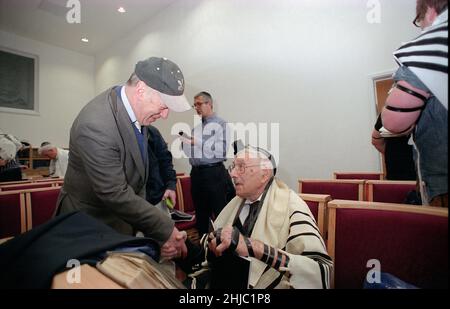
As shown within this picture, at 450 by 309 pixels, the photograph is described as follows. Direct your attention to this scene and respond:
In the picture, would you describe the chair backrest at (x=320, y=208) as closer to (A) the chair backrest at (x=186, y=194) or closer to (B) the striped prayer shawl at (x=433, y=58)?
(B) the striped prayer shawl at (x=433, y=58)

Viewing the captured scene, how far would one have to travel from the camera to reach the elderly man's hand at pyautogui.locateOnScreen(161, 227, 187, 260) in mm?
1077

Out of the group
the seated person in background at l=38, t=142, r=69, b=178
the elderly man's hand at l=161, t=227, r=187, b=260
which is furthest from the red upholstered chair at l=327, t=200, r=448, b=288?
the seated person in background at l=38, t=142, r=69, b=178

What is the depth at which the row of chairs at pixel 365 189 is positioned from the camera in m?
1.52

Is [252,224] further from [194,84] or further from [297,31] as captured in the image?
[194,84]

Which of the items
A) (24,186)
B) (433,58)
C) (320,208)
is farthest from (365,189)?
(24,186)

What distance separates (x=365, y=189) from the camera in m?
1.61

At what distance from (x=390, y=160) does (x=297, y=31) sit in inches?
91.3

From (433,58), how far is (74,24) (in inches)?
283

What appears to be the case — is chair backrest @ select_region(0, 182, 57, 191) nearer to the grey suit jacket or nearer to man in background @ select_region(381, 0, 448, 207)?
the grey suit jacket

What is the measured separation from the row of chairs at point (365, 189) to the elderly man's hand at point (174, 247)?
3.36 ft

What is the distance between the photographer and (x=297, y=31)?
3350mm

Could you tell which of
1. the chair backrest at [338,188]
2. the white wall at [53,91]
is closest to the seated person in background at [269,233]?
the chair backrest at [338,188]

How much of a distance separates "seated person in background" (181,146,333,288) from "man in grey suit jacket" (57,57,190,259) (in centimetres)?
28

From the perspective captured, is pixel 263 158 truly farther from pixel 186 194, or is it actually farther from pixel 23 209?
pixel 186 194
